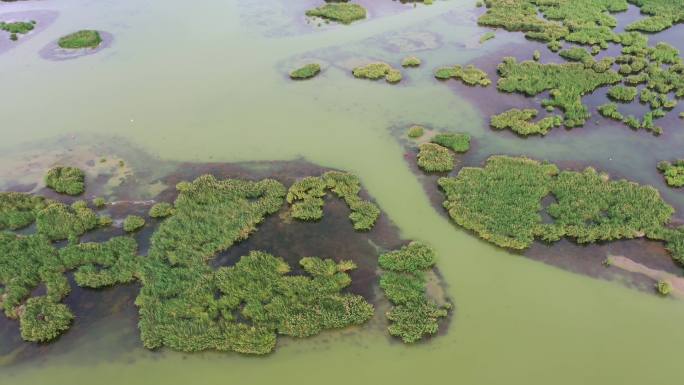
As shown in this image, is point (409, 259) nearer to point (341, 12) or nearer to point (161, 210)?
point (161, 210)

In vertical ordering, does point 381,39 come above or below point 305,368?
above

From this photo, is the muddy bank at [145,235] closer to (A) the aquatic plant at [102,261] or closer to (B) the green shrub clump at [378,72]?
(A) the aquatic plant at [102,261]

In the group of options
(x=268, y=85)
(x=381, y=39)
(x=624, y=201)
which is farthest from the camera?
(x=381, y=39)

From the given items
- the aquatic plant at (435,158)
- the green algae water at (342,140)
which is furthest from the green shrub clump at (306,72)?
the aquatic plant at (435,158)

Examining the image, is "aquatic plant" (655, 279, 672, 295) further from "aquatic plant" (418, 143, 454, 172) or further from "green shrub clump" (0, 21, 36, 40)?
"green shrub clump" (0, 21, 36, 40)

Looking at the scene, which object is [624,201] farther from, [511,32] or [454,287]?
[511,32]

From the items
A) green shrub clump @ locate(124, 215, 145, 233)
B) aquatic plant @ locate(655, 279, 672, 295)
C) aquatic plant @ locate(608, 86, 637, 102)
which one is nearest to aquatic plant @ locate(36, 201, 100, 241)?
green shrub clump @ locate(124, 215, 145, 233)

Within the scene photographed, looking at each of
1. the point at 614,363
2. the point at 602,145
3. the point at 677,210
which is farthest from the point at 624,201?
the point at 614,363
